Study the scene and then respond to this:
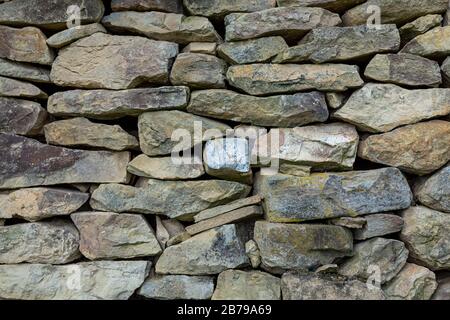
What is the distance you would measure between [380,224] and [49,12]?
7.36ft

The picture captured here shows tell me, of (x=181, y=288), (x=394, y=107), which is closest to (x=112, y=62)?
(x=181, y=288)

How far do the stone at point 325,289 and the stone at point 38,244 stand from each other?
123 centimetres

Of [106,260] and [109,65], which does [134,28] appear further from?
[106,260]

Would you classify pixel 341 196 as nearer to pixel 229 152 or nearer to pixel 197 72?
pixel 229 152

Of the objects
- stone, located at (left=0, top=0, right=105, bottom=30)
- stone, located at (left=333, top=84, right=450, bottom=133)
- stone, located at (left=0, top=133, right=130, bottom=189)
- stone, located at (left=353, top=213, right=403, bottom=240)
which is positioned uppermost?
stone, located at (left=0, top=0, right=105, bottom=30)

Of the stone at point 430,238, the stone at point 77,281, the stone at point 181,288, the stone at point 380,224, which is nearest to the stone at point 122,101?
the stone at point 77,281

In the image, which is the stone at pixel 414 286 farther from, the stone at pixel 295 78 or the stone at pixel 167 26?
the stone at pixel 167 26

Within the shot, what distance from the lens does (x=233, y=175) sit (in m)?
2.17

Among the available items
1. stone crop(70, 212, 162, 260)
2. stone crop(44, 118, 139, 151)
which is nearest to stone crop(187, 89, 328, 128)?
stone crop(44, 118, 139, 151)

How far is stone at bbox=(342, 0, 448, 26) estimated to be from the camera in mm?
2176

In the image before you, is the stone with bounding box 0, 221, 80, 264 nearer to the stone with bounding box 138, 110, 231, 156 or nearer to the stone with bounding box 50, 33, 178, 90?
the stone with bounding box 138, 110, 231, 156

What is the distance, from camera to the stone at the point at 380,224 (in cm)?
207

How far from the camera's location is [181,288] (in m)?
2.13

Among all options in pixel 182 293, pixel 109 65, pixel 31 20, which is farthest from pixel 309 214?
pixel 31 20
